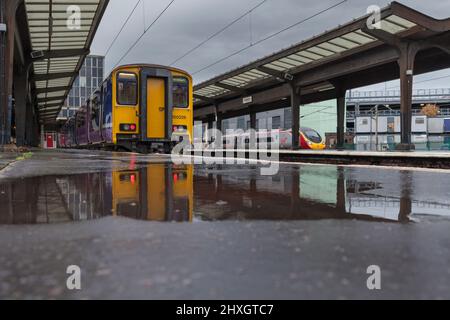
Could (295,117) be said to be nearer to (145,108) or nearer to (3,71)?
(145,108)

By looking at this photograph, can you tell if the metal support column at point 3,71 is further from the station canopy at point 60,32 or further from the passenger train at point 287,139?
the passenger train at point 287,139

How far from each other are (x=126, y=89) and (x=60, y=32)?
939 cm

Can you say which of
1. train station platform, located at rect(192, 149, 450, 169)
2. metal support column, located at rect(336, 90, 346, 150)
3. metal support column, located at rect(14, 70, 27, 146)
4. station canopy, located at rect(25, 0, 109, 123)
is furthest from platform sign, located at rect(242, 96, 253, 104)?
train station platform, located at rect(192, 149, 450, 169)

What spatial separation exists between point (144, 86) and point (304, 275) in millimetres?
14354

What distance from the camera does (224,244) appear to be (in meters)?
2.32

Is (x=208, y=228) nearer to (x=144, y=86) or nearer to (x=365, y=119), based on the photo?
(x=144, y=86)

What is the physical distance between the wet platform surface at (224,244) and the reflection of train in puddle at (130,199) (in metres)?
0.02

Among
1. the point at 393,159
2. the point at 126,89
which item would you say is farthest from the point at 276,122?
the point at 393,159

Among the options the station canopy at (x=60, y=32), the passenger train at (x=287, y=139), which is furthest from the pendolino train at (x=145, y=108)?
the passenger train at (x=287, y=139)

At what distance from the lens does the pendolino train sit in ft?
50.1

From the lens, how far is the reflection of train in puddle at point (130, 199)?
327 cm

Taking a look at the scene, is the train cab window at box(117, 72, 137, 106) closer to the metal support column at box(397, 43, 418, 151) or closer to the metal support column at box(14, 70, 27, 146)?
the metal support column at box(14, 70, 27, 146)

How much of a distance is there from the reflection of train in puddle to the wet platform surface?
0.06ft

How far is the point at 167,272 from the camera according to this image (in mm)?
1812
